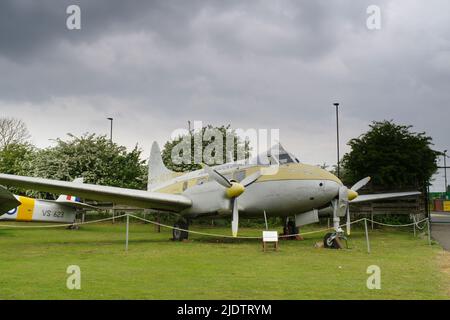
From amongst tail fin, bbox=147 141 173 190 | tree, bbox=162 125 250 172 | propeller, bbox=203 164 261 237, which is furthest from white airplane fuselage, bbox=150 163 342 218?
tree, bbox=162 125 250 172

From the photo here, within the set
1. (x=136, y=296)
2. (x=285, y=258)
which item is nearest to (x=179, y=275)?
(x=136, y=296)

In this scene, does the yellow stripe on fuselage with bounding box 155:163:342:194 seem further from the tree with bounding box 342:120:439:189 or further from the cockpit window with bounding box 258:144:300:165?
the tree with bounding box 342:120:439:189

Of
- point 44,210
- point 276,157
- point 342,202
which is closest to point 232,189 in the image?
point 276,157

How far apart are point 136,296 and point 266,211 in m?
10.7

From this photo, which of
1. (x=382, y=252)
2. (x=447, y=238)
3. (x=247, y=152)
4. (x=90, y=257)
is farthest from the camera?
(x=247, y=152)

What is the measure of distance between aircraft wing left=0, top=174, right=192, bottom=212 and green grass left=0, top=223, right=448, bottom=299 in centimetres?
212

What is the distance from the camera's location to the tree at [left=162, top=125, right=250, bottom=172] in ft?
120

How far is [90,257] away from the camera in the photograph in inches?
475

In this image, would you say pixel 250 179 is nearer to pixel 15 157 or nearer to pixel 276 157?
pixel 276 157

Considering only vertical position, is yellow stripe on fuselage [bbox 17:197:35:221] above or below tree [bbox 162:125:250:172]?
below

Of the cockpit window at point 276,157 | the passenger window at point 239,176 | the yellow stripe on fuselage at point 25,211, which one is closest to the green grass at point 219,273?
the cockpit window at point 276,157

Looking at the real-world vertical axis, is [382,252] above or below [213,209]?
below
